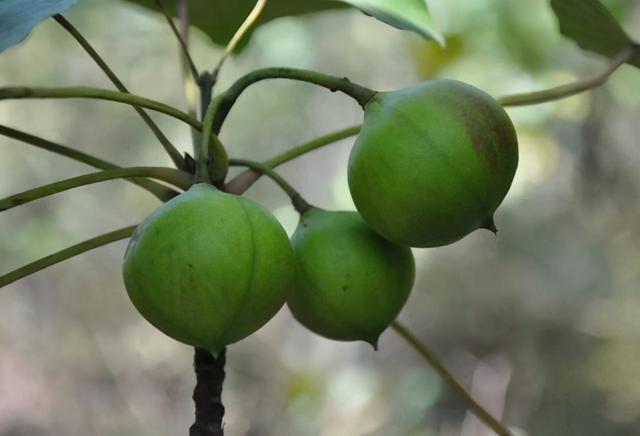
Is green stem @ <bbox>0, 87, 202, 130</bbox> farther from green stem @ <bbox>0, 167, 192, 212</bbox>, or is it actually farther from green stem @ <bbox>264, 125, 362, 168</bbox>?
green stem @ <bbox>264, 125, 362, 168</bbox>

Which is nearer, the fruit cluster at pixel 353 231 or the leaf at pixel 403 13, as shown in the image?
the fruit cluster at pixel 353 231

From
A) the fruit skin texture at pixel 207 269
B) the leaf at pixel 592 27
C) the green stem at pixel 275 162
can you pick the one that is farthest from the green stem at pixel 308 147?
the leaf at pixel 592 27

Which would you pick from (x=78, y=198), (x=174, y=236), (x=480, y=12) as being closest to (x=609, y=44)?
(x=174, y=236)

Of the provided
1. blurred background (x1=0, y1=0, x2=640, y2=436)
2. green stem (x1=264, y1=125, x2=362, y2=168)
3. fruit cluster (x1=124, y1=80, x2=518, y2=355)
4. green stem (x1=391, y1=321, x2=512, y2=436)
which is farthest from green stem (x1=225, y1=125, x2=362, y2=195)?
blurred background (x1=0, y1=0, x2=640, y2=436)

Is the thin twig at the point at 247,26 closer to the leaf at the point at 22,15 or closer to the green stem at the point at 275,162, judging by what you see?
the green stem at the point at 275,162

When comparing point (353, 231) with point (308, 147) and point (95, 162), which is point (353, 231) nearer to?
point (308, 147)

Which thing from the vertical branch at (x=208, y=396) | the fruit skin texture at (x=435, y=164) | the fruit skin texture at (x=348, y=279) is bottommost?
the vertical branch at (x=208, y=396)

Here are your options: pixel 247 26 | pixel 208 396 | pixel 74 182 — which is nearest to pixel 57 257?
pixel 74 182

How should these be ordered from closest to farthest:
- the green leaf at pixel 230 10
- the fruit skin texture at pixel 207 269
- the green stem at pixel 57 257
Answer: the fruit skin texture at pixel 207 269
the green stem at pixel 57 257
the green leaf at pixel 230 10
